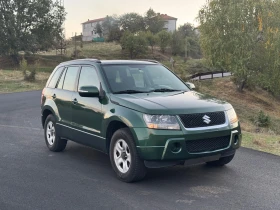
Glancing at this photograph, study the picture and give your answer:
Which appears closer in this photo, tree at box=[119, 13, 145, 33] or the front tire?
the front tire

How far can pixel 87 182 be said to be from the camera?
5.58m

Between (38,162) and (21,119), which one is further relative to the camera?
(21,119)

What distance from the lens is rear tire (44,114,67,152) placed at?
751 cm

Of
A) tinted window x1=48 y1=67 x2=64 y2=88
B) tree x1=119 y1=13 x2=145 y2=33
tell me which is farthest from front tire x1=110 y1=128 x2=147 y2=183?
tree x1=119 y1=13 x2=145 y2=33

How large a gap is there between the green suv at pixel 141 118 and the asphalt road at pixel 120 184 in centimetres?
36

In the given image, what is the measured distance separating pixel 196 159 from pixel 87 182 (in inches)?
65.9

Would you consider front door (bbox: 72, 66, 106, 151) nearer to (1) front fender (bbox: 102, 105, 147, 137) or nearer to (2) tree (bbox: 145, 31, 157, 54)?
(1) front fender (bbox: 102, 105, 147, 137)

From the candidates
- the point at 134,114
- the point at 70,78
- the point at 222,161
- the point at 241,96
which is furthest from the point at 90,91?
the point at 241,96

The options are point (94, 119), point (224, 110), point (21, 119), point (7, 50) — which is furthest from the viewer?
point (7, 50)

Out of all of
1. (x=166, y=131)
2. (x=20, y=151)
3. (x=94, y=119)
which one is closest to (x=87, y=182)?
(x=94, y=119)

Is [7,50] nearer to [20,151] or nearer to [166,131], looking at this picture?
[20,151]

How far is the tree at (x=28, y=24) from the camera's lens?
47.3 meters

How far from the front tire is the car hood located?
452 millimetres

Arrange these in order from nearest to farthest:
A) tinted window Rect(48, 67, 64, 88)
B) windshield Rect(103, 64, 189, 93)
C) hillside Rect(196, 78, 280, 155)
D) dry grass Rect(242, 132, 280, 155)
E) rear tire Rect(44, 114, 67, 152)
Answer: windshield Rect(103, 64, 189, 93), rear tire Rect(44, 114, 67, 152), tinted window Rect(48, 67, 64, 88), dry grass Rect(242, 132, 280, 155), hillside Rect(196, 78, 280, 155)
